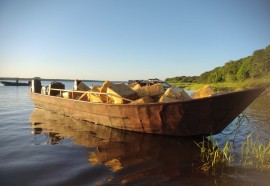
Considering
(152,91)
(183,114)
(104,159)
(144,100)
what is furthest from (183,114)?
(104,159)

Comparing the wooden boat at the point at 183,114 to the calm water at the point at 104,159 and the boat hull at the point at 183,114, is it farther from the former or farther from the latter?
the calm water at the point at 104,159

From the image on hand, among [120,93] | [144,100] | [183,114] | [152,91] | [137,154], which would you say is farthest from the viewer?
[152,91]

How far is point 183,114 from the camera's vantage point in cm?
796

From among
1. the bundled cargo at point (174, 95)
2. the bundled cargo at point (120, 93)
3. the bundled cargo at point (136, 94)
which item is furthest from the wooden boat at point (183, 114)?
the bundled cargo at point (174, 95)

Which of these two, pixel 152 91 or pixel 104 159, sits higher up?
pixel 152 91

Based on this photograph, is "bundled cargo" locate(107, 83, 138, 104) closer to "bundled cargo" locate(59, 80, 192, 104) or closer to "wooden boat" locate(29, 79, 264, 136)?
"bundled cargo" locate(59, 80, 192, 104)

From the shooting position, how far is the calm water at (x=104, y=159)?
17.2 feet

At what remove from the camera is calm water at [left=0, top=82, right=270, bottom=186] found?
525cm

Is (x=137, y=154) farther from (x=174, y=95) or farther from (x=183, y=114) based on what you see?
(x=174, y=95)

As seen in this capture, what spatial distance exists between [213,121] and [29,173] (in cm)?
579

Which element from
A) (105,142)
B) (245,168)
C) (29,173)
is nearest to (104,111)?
(105,142)

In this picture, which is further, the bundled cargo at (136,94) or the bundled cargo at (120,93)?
the bundled cargo at (120,93)

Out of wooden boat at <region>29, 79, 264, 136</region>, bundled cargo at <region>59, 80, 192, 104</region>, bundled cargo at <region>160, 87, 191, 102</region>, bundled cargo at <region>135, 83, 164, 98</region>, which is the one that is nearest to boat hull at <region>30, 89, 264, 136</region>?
wooden boat at <region>29, 79, 264, 136</region>

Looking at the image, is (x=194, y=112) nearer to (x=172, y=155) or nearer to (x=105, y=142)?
(x=172, y=155)
